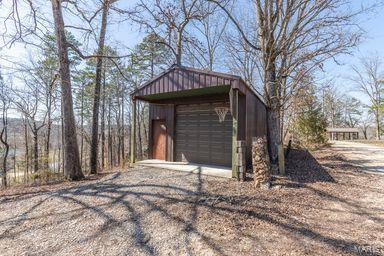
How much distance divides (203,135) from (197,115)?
0.88 meters

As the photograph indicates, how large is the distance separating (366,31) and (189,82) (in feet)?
23.1

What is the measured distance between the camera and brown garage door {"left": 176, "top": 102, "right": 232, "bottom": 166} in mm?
8031

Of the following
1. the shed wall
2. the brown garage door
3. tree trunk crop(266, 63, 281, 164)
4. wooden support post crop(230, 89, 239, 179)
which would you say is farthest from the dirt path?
the shed wall

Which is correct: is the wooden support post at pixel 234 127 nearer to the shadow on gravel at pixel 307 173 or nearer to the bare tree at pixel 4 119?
the shadow on gravel at pixel 307 173

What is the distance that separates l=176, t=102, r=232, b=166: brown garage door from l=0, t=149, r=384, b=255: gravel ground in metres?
2.41

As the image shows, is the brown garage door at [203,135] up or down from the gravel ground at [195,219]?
up

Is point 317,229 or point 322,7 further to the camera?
point 322,7

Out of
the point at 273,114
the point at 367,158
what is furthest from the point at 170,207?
the point at 367,158

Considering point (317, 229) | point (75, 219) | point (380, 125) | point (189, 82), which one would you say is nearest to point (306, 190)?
point (317, 229)

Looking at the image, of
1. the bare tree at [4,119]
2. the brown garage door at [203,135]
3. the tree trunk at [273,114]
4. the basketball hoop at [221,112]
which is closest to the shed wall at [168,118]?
the brown garage door at [203,135]

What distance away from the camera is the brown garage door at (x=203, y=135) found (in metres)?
8.03

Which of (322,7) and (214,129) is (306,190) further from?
(322,7)

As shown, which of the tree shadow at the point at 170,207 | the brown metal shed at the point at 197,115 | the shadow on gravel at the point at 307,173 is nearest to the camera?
the tree shadow at the point at 170,207

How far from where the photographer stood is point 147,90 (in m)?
8.07
